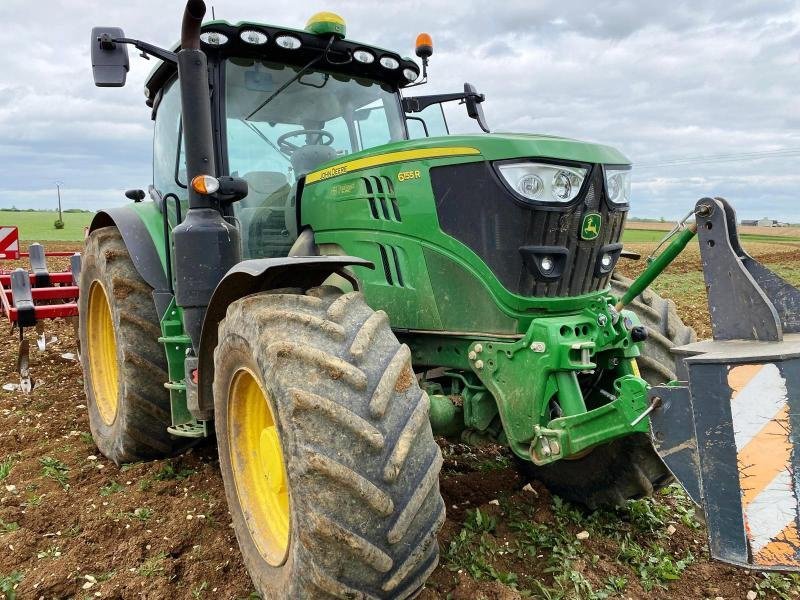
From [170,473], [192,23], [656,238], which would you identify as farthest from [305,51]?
[656,238]

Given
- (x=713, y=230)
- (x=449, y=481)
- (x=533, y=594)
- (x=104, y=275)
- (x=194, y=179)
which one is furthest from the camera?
(x=104, y=275)

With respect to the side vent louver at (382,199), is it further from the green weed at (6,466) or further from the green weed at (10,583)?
the green weed at (6,466)

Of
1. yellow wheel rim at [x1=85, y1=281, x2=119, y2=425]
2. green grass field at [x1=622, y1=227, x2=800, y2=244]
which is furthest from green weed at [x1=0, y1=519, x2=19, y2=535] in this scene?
green grass field at [x1=622, y1=227, x2=800, y2=244]

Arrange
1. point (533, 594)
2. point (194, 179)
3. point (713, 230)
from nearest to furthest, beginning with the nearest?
point (713, 230) < point (533, 594) < point (194, 179)

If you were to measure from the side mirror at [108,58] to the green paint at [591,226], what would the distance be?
2111 mm

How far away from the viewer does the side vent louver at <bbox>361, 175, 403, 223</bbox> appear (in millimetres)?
3057

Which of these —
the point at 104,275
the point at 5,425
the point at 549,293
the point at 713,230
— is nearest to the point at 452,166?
the point at 549,293

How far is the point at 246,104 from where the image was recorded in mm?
3639

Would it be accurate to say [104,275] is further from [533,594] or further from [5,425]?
[533,594]

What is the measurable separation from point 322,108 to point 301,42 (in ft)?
1.25

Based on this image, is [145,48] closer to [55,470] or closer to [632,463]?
[55,470]

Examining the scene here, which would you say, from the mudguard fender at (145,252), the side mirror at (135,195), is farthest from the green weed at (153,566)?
the side mirror at (135,195)

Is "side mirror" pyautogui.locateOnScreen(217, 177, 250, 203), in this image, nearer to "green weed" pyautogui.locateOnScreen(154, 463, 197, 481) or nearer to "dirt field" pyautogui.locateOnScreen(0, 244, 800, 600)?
"dirt field" pyautogui.locateOnScreen(0, 244, 800, 600)

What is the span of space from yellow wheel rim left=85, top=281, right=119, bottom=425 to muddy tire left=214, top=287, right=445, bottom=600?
2526mm
